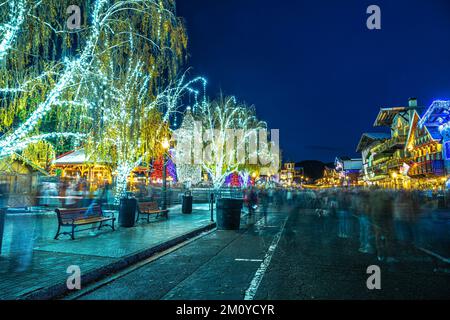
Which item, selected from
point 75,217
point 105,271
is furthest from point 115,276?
point 75,217

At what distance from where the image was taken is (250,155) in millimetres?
38594

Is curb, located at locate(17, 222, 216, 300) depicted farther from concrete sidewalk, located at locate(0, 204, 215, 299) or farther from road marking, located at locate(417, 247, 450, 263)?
road marking, located at locate(417, 247, 450, 263)

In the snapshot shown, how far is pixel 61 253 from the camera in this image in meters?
6.82

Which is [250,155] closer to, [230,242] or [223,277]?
[230,242]

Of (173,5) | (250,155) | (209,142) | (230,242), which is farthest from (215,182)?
(173,5)

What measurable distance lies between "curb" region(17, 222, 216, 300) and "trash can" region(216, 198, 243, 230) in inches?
104

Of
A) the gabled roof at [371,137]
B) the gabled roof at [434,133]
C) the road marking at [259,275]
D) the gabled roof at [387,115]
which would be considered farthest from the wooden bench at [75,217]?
the gabled roof at [371,137]

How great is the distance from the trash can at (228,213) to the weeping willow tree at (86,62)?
4.55 meters

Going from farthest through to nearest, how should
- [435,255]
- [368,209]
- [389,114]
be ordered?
1. [389,114]
2. [368,209]
3. [435,255]

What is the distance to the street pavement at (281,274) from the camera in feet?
15.4

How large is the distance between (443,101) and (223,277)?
36.5 meters

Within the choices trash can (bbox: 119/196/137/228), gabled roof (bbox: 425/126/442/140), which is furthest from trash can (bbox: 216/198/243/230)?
gabled roof (bbox: 425/126/442/140)

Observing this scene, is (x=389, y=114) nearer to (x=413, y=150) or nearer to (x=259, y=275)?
(x=413, y=150)

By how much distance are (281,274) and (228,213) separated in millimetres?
6498
